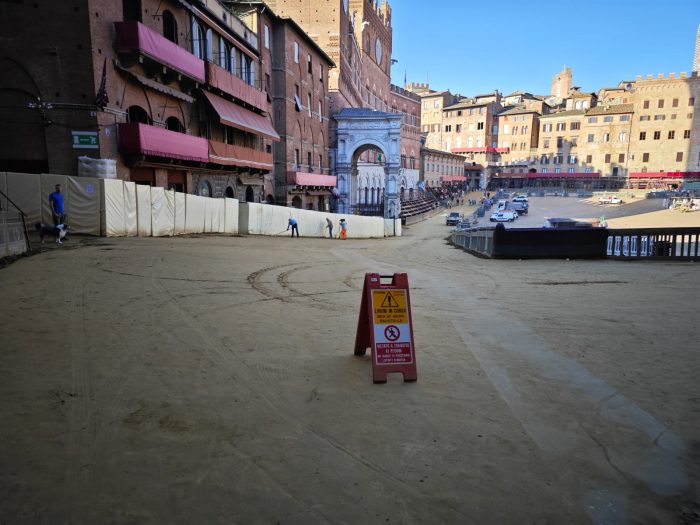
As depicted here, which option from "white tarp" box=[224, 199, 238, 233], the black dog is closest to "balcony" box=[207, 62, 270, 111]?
"white tarp" box=[224, 199, 238, 233]

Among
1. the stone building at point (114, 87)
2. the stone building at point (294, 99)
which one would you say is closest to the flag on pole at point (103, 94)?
the stone building at point (114, 87)

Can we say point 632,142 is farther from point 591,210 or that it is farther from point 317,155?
point 317,155

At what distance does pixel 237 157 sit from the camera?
29.2 meters

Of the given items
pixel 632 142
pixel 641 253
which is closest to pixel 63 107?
pixel 641 253

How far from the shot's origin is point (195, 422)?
4125mm

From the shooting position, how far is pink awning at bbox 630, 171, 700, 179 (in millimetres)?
80000

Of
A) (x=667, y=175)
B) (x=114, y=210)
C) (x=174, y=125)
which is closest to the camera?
(x=114, y=210)

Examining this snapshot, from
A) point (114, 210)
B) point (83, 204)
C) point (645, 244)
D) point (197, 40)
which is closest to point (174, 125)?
point (197, 40)

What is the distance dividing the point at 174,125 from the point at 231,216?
5.92 m

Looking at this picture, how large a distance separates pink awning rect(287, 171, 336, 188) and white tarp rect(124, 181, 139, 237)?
21.9 meters

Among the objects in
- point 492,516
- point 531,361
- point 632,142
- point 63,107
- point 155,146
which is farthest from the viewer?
point 632,142

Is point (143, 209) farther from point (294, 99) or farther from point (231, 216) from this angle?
point (294, 99)

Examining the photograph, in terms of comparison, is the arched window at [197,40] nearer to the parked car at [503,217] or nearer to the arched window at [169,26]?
the arched window at [169,26]

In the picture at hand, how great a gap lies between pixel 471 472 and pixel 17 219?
43.6 feet
